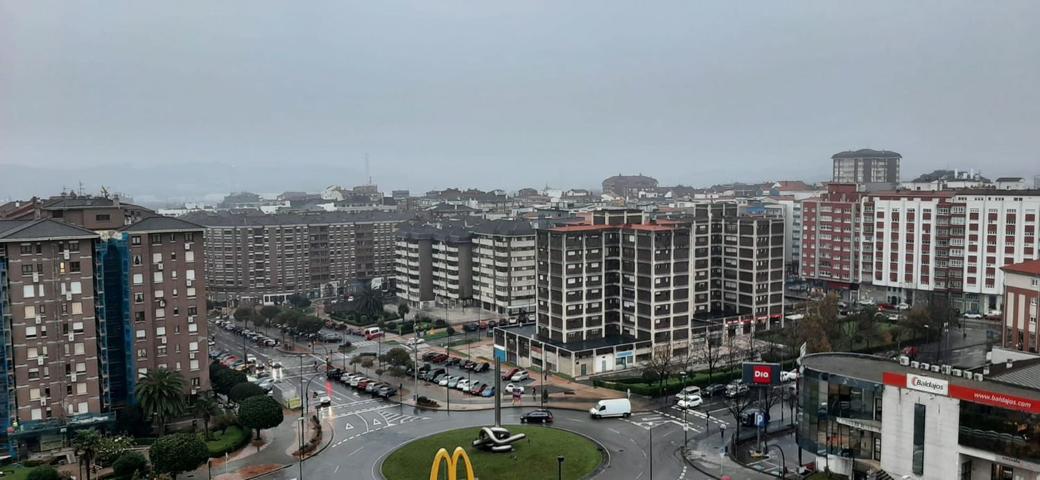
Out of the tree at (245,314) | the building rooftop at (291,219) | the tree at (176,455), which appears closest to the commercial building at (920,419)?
the tree at (176,455)

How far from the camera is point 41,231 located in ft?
184

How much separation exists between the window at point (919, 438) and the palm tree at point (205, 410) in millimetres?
44995

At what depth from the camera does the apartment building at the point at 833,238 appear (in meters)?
112

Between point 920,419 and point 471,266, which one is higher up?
point 471,266

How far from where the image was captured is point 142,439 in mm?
56438

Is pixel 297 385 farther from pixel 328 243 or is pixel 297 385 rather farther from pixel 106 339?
pixel 328 243

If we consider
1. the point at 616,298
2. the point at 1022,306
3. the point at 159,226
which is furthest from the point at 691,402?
the point at 159,226

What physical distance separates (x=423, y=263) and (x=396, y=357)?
4003 centimetres

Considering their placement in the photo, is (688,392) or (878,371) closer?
(878,371)

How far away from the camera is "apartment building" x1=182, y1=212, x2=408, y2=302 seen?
414ft

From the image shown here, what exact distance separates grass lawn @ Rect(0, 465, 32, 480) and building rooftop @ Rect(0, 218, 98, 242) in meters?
15.0

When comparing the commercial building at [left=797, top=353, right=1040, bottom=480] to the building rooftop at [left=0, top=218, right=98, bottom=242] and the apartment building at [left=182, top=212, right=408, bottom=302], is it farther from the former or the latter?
the apartment building at [left=182, top=212, right=408, bottom=302]

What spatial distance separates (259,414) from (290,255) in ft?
253

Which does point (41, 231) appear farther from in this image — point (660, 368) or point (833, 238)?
point (833, 238)
